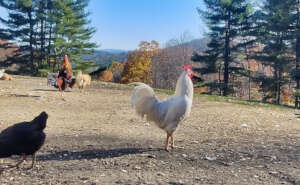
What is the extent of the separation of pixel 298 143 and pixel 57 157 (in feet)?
14.0

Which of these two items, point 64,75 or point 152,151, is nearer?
point 152,151

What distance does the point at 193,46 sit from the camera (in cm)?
3231

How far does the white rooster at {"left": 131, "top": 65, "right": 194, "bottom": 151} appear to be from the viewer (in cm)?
368

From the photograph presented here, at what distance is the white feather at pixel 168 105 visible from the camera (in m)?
3.68

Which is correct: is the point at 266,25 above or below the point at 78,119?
above

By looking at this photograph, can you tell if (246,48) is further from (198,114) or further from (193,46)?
(198,114)

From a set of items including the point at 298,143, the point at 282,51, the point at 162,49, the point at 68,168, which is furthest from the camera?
the point at 162,49

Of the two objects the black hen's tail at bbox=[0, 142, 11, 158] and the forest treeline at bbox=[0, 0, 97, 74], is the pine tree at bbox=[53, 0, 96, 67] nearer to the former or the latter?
the forest treeline at bbox=[0, 0, 97, 74]

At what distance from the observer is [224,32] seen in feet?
74.6

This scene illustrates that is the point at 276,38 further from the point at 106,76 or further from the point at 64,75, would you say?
the point at 106,76

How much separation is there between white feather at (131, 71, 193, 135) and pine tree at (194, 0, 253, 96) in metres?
19.2

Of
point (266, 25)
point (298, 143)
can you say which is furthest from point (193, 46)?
point (298, 143)

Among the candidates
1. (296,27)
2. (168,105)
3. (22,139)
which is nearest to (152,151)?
(168,105)

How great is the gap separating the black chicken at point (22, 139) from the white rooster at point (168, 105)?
5.09 feet
